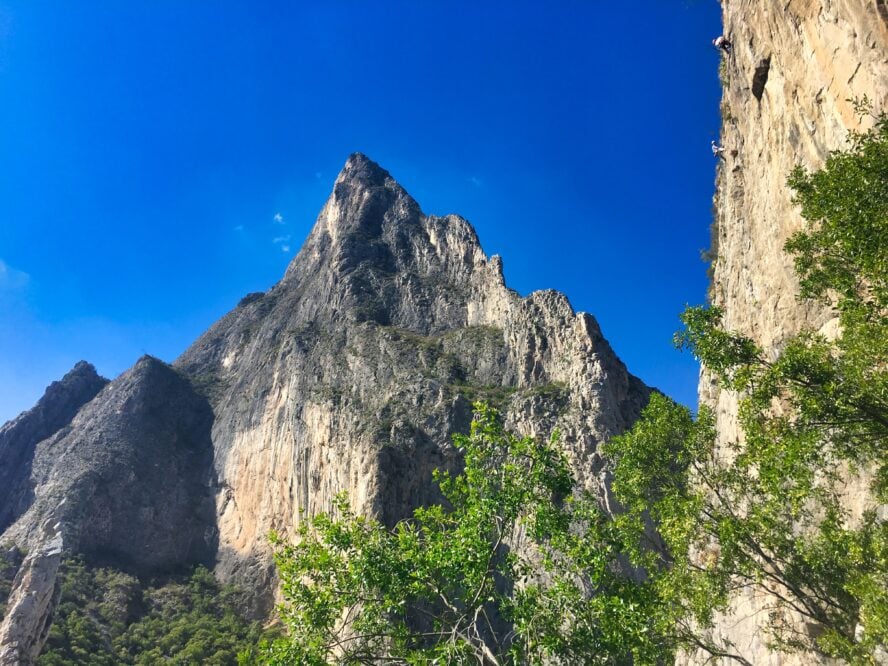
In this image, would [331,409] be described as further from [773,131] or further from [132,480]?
[773,131]

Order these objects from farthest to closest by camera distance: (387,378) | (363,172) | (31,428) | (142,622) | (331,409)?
1. (363,172)
2. (31,428)
3. (387,378)
4. (331,409)
5. (142,622)

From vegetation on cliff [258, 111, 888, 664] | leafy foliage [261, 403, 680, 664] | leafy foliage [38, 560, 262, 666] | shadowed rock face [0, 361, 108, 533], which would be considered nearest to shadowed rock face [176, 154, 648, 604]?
leafy foliage [38, 560, 262, 666]

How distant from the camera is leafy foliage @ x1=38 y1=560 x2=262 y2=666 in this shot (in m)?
55.7

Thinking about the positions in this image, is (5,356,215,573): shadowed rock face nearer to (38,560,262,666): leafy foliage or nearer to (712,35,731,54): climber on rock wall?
(38,560,262,666): leafy foliage

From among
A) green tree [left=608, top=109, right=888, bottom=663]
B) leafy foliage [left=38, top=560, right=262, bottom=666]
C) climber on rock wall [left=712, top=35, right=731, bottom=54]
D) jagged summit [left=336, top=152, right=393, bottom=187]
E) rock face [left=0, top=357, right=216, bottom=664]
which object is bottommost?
leafy foliage [left=38, top=560, right=262, bottom=666]

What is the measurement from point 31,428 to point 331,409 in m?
73.5

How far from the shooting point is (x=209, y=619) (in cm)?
6353

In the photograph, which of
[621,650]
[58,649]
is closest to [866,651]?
[621,650]

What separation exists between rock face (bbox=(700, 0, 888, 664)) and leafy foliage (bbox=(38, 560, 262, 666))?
51317 mm

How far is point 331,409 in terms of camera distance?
71938 millimetres

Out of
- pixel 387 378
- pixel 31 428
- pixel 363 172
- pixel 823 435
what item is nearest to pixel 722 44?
pixel 823 435

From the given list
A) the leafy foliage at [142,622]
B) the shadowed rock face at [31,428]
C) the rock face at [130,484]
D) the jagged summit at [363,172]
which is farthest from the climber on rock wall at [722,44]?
the shadowed rock face at [31,428]

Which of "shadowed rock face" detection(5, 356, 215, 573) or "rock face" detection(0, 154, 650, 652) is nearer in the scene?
"rock face" detection(0, 154, 650, 652)

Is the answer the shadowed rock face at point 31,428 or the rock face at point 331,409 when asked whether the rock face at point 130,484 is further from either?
the shadowed rock face at point 31,428
